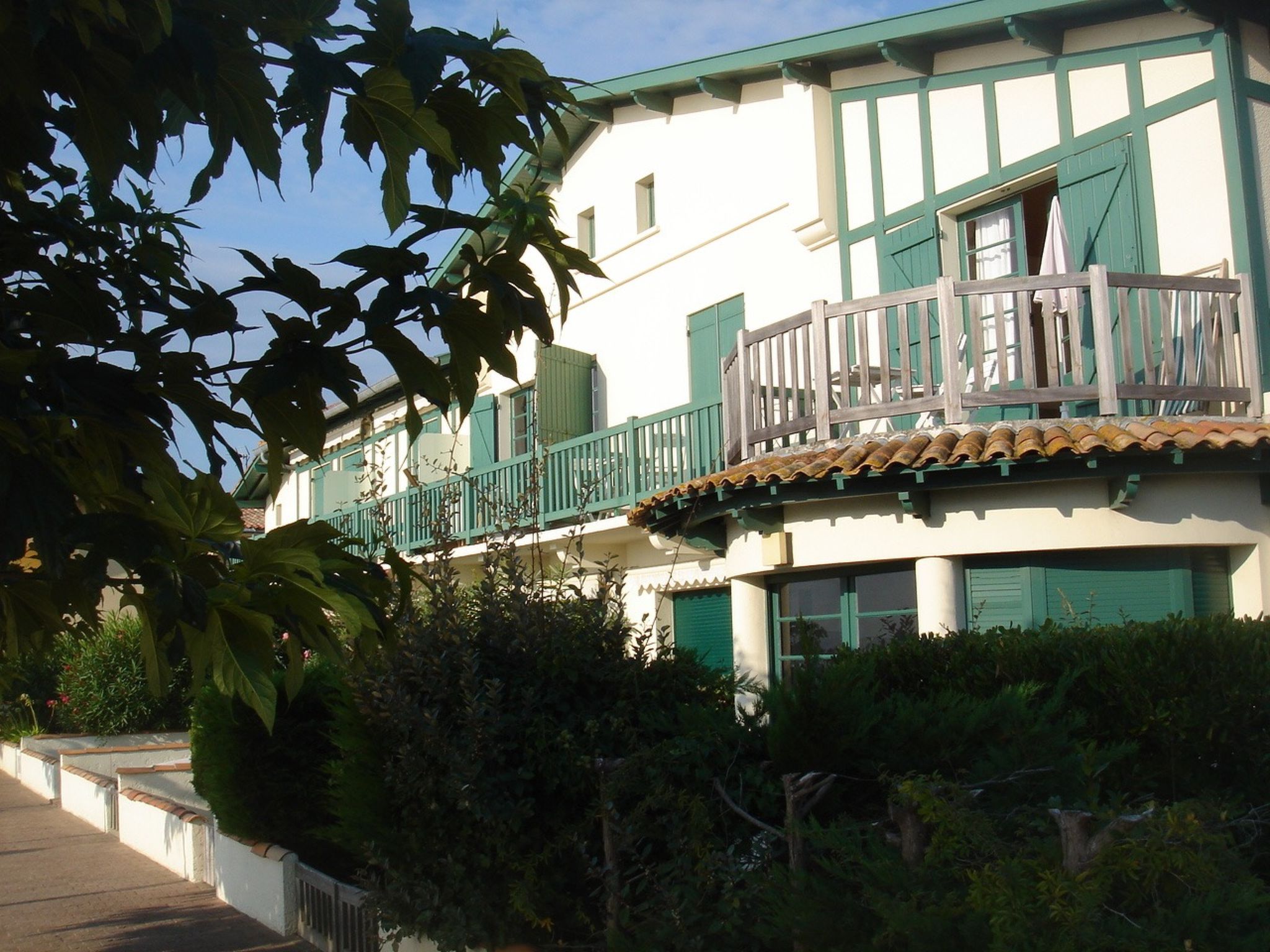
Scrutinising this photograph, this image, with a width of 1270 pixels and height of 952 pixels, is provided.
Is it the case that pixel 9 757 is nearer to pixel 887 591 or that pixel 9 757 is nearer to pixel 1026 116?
pixel 887 591

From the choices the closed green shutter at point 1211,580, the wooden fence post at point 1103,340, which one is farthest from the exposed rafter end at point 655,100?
the closed green shutter at point 1211,580

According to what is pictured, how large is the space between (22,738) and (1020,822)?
20212 millimetres

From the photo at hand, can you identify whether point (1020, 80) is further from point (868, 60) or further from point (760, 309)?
point (760, 309)

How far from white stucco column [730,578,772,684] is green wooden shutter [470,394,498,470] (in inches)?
301

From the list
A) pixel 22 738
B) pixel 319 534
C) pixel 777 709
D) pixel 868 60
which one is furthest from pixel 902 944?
pixel 22 738

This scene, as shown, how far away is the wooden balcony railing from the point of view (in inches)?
324

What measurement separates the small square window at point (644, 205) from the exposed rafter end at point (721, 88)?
6.23ft

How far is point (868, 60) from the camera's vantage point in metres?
12.3

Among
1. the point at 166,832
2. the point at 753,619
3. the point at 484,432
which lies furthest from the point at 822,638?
the point at 484,432

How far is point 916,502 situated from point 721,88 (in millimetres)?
7267

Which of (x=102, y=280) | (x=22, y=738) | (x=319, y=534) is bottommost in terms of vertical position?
(x=22, y=738)

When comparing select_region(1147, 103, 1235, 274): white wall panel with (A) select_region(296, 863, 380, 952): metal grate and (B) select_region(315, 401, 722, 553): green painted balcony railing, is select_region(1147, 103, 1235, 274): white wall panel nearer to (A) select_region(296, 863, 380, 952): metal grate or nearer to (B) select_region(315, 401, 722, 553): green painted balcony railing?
(B) select_region(315, 401, 722, 553): green painted balcony railing

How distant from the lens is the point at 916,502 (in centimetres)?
852

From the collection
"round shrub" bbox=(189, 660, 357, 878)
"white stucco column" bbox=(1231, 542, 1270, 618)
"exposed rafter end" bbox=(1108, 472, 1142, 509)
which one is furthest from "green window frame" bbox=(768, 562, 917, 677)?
"round shrub" bbox=(189, 660, 357, 878)
